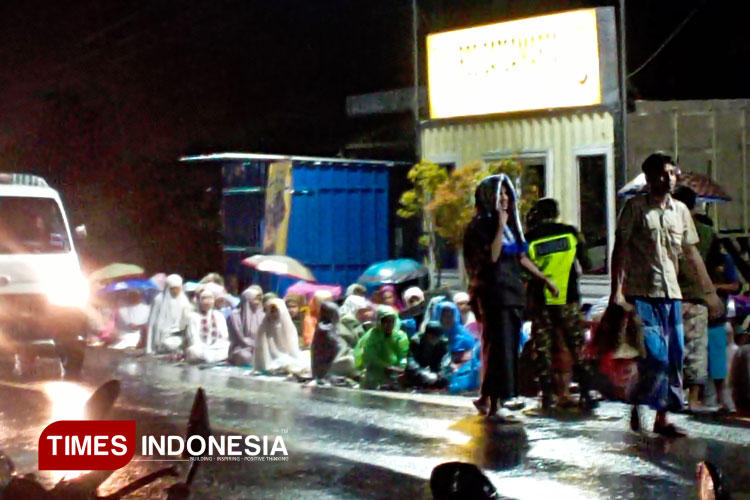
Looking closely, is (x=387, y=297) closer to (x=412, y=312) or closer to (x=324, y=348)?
(x=412, y=312)

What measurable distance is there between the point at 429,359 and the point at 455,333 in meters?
0.48

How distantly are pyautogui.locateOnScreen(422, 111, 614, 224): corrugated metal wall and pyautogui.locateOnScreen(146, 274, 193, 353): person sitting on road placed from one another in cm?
425

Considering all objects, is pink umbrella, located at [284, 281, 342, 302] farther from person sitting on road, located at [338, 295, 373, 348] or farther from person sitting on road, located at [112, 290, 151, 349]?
person sitting on road, located at [112, 290, 151, 349]

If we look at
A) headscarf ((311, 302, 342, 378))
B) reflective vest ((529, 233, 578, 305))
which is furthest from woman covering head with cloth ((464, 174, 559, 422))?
headscarf ((311, 302, 342, 378))

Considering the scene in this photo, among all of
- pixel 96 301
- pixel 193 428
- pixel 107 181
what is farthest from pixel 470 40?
pixel 107 181

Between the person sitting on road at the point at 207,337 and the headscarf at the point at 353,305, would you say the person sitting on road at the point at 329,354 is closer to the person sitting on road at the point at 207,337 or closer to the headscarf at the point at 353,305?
the headscarf at the point at 353,305

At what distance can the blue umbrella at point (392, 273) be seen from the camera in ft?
49.0

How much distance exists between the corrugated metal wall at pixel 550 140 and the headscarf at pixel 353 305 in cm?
304

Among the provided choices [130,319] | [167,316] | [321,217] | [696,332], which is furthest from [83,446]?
[321,217]

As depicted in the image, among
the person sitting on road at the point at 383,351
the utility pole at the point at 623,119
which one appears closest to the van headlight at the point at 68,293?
the person sitting on road at the point at 383,351

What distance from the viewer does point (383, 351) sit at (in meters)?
Answer: 11.6

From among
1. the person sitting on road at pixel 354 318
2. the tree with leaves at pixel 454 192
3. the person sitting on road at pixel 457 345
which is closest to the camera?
the person sitting on road at pixel 457 345

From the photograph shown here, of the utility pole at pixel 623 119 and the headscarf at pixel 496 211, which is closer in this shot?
the headscarf at pixel 496 211

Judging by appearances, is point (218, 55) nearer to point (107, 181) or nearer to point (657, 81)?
point (107, 181)
